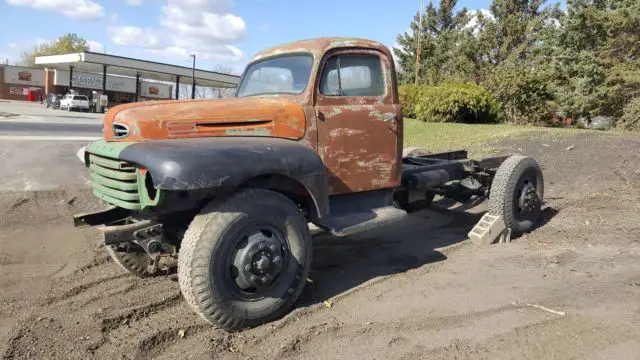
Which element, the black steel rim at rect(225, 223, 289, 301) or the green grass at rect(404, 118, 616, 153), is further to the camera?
the green grass at rect(404, 118, 616, 153)

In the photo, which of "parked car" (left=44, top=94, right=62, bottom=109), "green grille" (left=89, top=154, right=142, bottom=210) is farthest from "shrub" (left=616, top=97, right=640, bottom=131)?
"parked car" (left=44, top=94, right=62, bottom=109)

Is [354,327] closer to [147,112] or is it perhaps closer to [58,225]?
[147,112]

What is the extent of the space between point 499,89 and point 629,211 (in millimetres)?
11469

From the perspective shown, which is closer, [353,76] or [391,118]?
[353,76]

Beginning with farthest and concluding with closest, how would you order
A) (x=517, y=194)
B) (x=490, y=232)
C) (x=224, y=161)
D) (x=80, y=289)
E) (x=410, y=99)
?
(x=410, y=99), (x=517, y=194), (x=490, y=232), (x=80, y=289), (x=224, y=161)

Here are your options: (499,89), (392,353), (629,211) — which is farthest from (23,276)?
(499,89)

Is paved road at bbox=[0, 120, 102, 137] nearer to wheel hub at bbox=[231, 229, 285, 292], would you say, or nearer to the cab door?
the cab door

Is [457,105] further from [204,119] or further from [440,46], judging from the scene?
[440,46]

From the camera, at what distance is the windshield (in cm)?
458

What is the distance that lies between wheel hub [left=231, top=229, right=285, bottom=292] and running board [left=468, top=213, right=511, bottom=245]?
2.83 metres

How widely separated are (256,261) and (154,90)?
5607 centimetres

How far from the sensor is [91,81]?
52.2m

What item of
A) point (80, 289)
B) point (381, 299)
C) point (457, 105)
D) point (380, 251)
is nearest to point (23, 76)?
point (457, 105)

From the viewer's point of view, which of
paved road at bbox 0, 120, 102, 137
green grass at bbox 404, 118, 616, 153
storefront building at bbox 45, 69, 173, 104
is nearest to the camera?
green grass at bbox 404, 118, 616, 153
